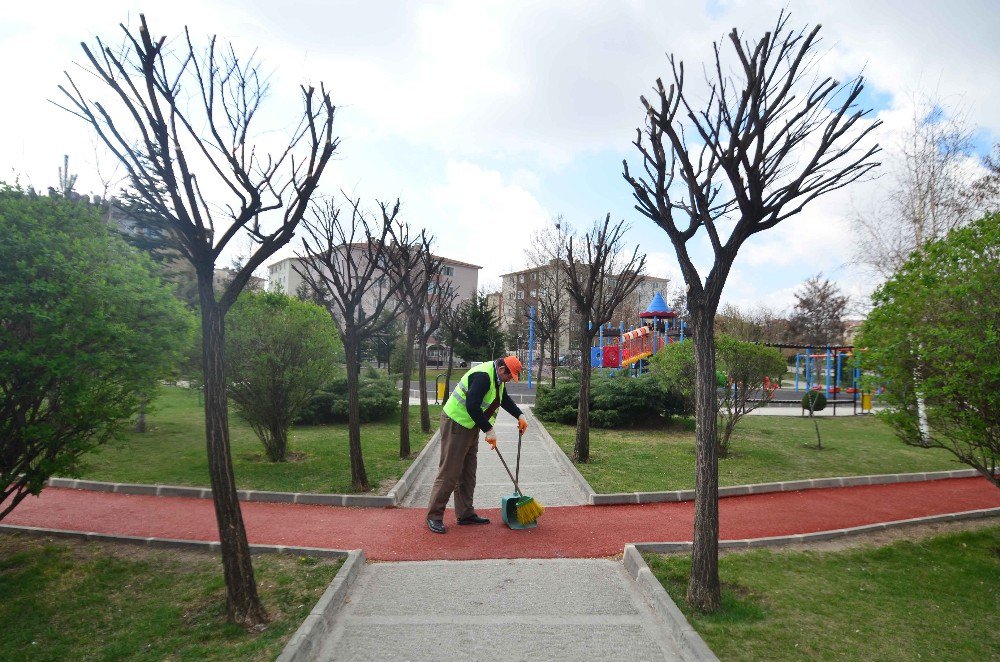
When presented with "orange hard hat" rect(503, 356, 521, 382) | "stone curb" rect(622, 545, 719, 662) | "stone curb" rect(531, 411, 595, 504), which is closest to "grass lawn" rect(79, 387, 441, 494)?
"stone curb" rect(531, 411, 595, 504)

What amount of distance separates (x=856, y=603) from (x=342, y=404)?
1262 cm

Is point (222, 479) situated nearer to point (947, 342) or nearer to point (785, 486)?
point (947, 342)

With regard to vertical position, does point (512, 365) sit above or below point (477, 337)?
below

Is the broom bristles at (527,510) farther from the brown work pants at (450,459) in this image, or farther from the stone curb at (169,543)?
the stone curb at (169,543)

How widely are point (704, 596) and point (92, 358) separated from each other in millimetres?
5440

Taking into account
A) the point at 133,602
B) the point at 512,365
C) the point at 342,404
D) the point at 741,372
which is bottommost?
the point at 133,602

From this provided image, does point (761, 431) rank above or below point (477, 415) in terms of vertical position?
below

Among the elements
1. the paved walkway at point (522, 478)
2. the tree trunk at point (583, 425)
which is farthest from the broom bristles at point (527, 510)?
the tree trunk at point (583, 425)

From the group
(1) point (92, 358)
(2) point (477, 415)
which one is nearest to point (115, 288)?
(1) point (92, 358)

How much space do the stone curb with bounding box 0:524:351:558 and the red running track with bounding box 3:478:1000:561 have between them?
255 mm

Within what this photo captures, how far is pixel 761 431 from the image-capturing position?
1395 cm

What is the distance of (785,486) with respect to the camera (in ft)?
26.9

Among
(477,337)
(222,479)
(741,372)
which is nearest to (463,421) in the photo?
(222,479)

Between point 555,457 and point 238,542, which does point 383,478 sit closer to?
point 555,457
